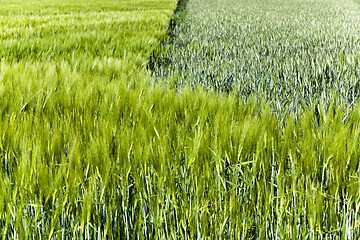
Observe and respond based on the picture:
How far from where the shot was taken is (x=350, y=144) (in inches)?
24.4

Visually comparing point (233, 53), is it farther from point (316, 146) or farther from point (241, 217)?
point (241, 217)

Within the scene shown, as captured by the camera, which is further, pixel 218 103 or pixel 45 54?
pixel 45 54

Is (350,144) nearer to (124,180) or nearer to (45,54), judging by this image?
(124,180)

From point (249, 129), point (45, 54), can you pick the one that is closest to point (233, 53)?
point (45, 54)

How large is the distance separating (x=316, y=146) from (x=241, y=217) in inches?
9.9

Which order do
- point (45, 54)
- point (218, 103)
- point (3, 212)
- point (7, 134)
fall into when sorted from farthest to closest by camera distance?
point (45, 54) → point (218, 103) → point (7, 134) → point (3, 212)

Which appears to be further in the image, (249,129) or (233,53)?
(233,53)

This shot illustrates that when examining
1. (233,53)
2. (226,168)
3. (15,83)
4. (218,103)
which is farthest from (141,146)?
(233,53)

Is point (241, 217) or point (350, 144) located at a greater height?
point (350, 144)

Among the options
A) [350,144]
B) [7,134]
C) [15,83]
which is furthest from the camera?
[15,83]

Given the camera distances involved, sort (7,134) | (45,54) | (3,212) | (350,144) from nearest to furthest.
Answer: (3,212) → (350,144) → (7,134) → (45,54)

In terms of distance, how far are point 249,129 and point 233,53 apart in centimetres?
203

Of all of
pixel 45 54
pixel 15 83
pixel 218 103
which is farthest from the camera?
pixel 45 54

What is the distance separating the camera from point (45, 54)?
2559mm
